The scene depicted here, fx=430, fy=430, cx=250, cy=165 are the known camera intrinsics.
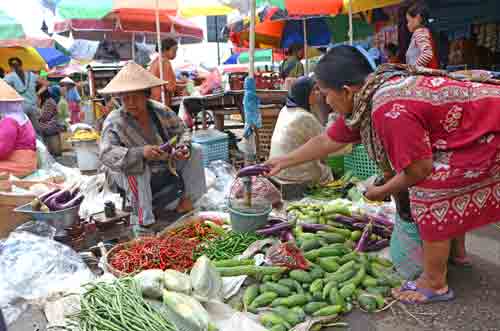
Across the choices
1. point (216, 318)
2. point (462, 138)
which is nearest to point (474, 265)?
point (462, 138)

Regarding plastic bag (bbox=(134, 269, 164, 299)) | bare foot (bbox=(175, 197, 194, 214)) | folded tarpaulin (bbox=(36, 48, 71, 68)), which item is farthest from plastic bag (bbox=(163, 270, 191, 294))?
folded tarpaulin (bbox=(36, 48, 71, 68))

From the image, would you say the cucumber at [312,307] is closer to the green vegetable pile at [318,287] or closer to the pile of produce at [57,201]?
the green vegetable pile at [318,287]

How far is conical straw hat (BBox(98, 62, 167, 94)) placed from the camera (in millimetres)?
3656

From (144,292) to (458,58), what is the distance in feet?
24.9

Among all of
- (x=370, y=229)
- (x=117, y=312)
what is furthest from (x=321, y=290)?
(x=117, y=312)

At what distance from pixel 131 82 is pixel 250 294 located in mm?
2150

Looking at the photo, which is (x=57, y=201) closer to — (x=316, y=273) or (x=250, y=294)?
(x=250, y=294)

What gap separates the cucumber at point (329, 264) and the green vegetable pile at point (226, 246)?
0.58m

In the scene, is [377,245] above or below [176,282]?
below

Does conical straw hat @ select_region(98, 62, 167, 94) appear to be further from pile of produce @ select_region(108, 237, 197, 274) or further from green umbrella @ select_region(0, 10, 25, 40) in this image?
green umbrella @ select_region(0, 10, 25, 40)

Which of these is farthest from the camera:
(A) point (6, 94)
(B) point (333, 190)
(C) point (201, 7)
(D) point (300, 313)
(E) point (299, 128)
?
(C) point (201, 7)

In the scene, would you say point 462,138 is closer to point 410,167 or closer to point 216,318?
point 410,167

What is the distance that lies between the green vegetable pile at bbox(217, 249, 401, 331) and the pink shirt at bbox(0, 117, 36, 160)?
3382mm

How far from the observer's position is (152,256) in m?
2.89
